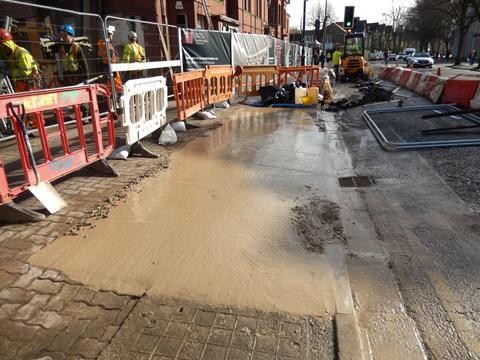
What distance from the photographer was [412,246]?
12.2ft

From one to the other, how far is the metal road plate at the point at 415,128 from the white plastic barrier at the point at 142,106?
4.49 metres

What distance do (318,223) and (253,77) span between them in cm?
1012

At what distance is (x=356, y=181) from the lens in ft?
18.7

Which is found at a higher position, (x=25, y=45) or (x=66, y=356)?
(x=25, y=45)

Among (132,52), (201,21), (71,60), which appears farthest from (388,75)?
(71,60)

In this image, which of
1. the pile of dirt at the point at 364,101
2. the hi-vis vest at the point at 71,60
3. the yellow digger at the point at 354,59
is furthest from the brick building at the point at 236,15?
the hi-vis vest at the point at 71,60

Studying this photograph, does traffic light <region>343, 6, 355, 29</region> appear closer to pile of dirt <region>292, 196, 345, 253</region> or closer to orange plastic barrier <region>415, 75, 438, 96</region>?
orange plastic barrier <region>415, 75, 438, 96</region>

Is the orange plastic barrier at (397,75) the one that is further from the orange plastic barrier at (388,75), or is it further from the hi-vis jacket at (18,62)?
the hi-vis jacket at (18,62)

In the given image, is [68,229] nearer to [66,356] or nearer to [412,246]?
[66,356]

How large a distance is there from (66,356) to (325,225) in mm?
2820

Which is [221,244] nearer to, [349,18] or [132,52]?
[132,52]

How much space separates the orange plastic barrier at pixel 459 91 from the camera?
33.4 ft

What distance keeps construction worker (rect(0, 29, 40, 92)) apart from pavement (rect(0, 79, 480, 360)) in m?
3.68

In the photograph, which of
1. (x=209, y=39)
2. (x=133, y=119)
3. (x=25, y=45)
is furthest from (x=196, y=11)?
(x=133, y=119)
